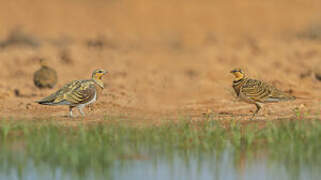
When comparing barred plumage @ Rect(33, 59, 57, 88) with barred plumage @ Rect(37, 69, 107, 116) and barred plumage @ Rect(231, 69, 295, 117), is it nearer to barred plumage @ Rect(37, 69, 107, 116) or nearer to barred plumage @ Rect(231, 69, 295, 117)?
barred plumage @ Rect(37, 69, 107, 116)

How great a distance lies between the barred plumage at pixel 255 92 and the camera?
1094 cm

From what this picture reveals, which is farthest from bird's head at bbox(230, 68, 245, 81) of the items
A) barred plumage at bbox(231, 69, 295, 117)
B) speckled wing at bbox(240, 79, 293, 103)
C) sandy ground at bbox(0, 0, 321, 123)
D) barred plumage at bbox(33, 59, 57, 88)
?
barred plumage at bbox(33, 59, 57, 88)

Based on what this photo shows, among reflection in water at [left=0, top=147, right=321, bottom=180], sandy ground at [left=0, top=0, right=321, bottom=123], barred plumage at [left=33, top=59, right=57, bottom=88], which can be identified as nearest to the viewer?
reflection in water at [left=0, top=147, right=321, bottom=180]

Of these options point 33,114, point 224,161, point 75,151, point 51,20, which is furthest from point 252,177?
point 51,20

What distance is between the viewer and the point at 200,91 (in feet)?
49.3

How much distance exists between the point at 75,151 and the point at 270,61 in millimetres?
11156

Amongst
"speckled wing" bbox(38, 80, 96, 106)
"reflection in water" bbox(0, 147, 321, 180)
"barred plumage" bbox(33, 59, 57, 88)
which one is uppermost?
"barred plumage" bbox(33, 59, 57, 88)

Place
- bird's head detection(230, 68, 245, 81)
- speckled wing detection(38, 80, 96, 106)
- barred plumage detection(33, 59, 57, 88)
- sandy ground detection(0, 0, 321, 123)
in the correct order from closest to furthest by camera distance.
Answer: speckled wing detection(38, 80, 96, 106)
bird's head detection(230, 68, 245, 81)
sandy ground detection(0, 0, 321, 123)
barred plumage detection(33, 59, 57, 88)

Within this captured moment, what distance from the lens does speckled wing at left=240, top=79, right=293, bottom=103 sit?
1093 centimetres

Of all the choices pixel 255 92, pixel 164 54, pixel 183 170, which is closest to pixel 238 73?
pixel 255 92

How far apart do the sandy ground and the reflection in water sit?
2.58m

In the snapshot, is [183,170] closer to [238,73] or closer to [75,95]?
[75,95]

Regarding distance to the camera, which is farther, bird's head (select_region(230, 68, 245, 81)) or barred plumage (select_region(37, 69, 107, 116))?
bird's head (select_region(230, 68, 245, 81))

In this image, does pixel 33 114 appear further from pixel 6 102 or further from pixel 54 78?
pixel 54 78
